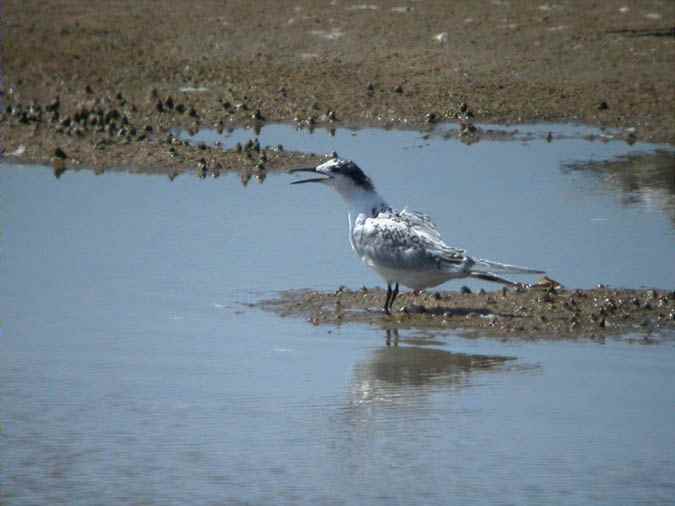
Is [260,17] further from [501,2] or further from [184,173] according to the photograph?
[184,173]

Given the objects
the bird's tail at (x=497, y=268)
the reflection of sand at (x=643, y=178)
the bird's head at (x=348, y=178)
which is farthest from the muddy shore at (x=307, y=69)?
the bird's tail at (x=497, y=268)

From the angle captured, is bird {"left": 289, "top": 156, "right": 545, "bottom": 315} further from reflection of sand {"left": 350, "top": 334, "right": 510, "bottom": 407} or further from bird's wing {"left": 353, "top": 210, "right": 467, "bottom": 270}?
reflection of sand {"left": 350, "top": 334, "right": 510, "bottom": 407}

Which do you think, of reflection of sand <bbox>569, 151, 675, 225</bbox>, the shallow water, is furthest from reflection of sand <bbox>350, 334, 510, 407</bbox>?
reflection of sand <bbox>569, 151, 675, 225</bbox>

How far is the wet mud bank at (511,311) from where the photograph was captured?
9672mm

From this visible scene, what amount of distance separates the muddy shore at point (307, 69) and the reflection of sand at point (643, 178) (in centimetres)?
93

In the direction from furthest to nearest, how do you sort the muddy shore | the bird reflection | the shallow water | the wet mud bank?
the muddy shore → the bird reflection → the wet mud bank → the shallow water

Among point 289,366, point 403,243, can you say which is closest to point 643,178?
point 403,243

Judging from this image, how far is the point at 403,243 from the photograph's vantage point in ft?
32.9

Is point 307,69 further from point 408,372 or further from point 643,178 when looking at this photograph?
point 408,372

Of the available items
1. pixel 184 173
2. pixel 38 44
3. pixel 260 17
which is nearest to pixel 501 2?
pixel 260 17

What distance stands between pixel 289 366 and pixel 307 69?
9.30 metres

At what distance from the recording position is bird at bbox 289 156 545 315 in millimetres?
9914

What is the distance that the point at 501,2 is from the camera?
2044cm

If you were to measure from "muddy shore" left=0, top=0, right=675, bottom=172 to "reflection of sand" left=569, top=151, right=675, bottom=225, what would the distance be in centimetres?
93
